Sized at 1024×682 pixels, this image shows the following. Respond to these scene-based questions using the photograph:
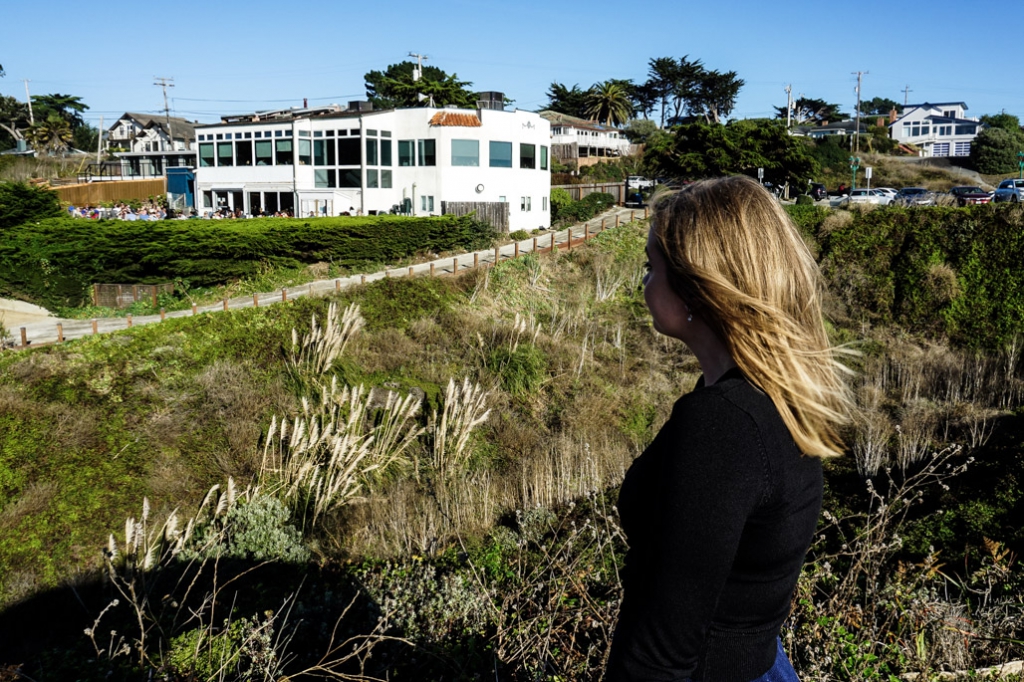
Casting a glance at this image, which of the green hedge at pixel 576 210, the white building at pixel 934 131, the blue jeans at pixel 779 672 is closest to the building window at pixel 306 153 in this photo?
the green hedge at pixel 576 210

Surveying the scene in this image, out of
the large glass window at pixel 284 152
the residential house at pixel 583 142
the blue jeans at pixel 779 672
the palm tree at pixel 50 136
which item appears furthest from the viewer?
the palm tree at pixel 50 136

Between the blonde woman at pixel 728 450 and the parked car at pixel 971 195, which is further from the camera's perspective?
the parked car at pixel 971 195

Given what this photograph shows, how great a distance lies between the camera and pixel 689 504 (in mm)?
1435

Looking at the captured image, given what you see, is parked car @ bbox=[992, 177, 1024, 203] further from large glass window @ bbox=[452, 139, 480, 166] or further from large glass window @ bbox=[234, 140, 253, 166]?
large glass window @ bbox=[234, 140, 253, 166]

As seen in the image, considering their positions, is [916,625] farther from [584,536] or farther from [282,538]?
[282,538]

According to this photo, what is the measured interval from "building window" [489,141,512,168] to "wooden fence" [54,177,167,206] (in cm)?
2424

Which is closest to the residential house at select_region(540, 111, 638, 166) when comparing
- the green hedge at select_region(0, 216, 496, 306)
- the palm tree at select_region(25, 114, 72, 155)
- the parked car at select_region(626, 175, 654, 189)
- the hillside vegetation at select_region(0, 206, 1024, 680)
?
the parked car at select_region(626, 175, 654, 189)

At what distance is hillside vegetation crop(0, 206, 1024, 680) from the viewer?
4812 millimetres

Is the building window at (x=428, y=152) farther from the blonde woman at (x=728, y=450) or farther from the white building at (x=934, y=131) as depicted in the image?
the white building at (x=934, y=131)

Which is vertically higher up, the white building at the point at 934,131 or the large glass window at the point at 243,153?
the white building at the point at 934,131

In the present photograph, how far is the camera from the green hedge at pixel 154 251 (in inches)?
763

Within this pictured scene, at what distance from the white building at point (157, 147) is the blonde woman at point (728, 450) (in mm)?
54705

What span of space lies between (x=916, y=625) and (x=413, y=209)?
29349 mm

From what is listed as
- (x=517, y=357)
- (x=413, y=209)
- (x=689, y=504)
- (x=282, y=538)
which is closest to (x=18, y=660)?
(x=282, y=538)
